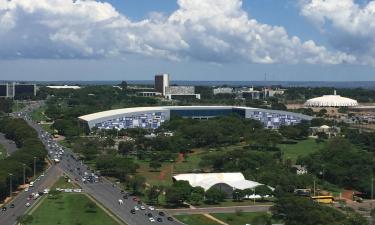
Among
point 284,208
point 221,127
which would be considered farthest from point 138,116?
point 284,208

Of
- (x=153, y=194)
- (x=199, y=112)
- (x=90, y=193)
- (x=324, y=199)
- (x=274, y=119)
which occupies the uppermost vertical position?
(x=199, y=112)

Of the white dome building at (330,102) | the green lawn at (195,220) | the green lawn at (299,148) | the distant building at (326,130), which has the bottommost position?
the green lawn at (195,220)

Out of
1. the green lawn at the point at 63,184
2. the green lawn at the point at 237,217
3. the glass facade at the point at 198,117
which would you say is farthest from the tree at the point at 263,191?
the glass facade at the point at 198,117

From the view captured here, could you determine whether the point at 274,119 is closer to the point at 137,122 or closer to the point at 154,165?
the point at 137,122

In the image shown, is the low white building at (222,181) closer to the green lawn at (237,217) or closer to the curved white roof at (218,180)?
the curved white roof at (218,180)

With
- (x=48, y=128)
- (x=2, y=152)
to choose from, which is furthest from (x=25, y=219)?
(x=48, y=128)

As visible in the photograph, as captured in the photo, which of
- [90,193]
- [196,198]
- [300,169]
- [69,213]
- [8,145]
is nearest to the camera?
[69,213]
